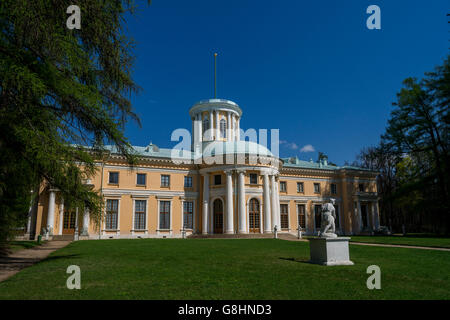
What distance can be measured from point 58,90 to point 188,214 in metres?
27.4

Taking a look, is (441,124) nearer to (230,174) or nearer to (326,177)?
(326,177)

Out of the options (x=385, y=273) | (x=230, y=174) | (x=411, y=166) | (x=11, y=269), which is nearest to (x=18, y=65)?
→ (x=11, y=269)

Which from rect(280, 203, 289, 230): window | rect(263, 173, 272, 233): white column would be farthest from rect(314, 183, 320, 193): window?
rect(263, 173, 272, 233): white column

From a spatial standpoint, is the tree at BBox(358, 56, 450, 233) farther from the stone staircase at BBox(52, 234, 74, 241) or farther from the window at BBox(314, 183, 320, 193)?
the stone staircase at BBox(52, 234, 74, 241)

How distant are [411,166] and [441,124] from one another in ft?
32.5

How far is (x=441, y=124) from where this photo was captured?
108 ft

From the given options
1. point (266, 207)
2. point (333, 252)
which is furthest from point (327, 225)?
point (266, 207)

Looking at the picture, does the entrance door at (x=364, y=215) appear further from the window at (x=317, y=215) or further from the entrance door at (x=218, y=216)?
the entrance door at (x=218, y=216)

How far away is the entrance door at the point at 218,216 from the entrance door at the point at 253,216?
3015 millimetres

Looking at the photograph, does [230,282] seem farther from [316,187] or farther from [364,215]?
[364,215]

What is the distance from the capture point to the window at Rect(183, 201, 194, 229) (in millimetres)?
34688

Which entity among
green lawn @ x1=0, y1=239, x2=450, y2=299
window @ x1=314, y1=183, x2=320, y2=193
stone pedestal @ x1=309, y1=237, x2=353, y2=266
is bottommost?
green lawn @ x1=0, y1=239, x2=450, y2=299

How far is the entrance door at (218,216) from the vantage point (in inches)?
1331

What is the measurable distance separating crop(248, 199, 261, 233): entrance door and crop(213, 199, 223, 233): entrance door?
302 centimetres
